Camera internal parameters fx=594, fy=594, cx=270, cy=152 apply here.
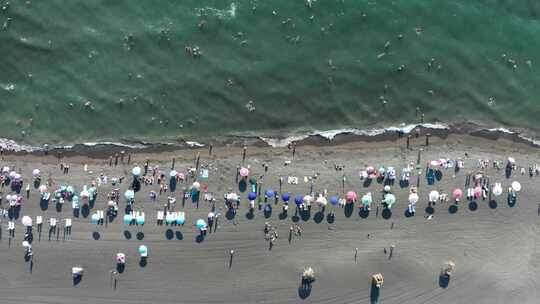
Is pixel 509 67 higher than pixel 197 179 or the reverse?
higher

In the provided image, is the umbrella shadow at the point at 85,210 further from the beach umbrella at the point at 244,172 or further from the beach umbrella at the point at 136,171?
the beach umbrella at the point at 244,172

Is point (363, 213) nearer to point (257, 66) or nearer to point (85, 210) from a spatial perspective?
point (257, 66)

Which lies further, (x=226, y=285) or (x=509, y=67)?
(x=509, y=67)

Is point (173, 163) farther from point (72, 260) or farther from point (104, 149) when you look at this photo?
point (72, 260)

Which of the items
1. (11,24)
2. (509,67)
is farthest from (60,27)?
(509,67)

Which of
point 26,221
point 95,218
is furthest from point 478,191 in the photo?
point 26,221

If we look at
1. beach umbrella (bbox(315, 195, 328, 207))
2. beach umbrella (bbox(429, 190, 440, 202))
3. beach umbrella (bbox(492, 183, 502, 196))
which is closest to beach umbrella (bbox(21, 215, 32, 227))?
beach umbrella (bbox(315, 195, 328, 207))

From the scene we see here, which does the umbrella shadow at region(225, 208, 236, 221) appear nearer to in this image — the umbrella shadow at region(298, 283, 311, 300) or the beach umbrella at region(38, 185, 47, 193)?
the umbrella shadow at region(298, 283, 311, 300)
